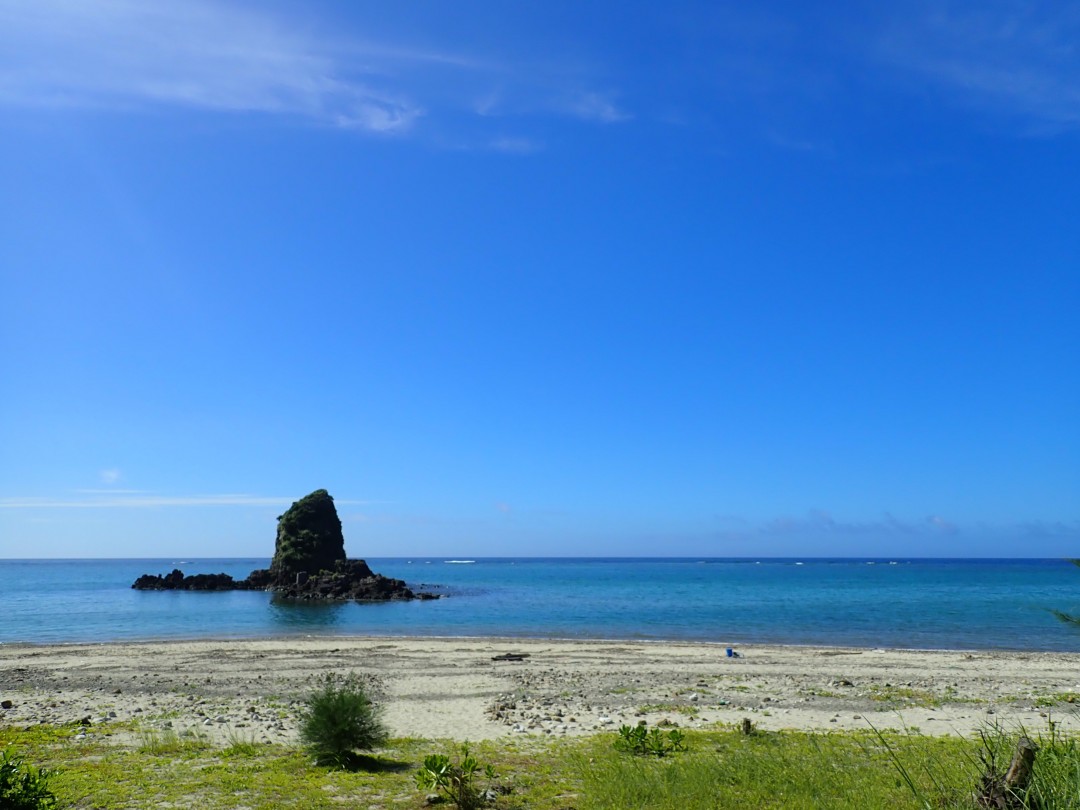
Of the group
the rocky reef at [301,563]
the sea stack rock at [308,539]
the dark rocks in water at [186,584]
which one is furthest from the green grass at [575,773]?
the dark rocks in water at [186,584]

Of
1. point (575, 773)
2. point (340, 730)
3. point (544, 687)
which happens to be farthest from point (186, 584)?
point (575, 773)

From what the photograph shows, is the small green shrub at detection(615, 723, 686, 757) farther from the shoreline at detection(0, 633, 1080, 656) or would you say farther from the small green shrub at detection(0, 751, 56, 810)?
the shoreline at detection(0, 633, 1080, 656)

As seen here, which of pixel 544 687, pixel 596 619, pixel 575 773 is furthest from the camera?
pixel 596 619

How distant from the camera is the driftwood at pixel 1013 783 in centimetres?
732

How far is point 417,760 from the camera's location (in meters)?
12.8

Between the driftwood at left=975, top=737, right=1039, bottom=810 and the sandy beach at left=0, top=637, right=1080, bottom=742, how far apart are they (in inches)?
230

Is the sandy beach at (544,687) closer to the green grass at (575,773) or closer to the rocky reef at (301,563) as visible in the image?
the green grass at (575,773)

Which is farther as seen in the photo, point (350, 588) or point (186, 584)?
point (186, 584)

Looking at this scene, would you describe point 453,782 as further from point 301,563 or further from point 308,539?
point 308,539

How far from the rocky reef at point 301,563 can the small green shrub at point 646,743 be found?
Result: 8121cm

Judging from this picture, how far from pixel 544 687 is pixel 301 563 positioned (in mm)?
90400

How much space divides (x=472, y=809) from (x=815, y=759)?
5.75 metres

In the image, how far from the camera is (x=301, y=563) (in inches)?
4131

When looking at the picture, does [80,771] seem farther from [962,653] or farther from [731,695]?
[962,653]
